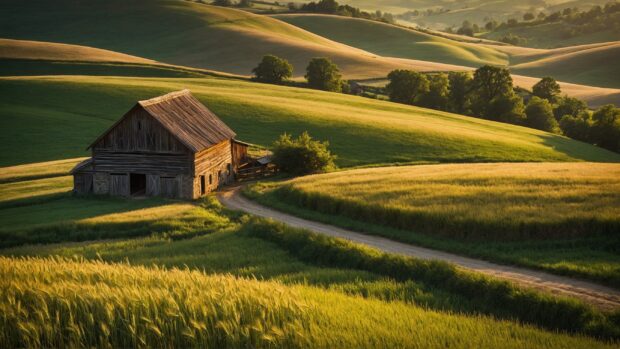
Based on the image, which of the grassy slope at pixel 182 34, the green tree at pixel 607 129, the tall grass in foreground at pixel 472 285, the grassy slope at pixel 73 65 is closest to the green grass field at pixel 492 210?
the tall grass in foreground at pixel 472 285

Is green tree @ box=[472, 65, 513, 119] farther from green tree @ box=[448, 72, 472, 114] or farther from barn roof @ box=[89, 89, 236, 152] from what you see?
barn roof @ box=[89, 89, 236, 152]

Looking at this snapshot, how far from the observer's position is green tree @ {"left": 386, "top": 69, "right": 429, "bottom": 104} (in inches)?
4065

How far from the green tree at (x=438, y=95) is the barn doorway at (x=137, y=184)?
59904 mm

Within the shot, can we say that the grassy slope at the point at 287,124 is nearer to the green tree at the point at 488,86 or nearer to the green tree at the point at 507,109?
the green tree at the point at 507,109

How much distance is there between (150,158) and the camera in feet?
165

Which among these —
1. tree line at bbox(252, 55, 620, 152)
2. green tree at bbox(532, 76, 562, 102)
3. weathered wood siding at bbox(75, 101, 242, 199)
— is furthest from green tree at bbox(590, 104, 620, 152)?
weathered wood siding at bbox(75, 101, 242, 199)

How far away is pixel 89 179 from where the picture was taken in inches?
1984

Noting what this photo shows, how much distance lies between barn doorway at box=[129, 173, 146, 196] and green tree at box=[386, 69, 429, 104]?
5824cm

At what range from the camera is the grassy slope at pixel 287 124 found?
6456 cm

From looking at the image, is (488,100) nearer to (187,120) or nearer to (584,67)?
(187,120)

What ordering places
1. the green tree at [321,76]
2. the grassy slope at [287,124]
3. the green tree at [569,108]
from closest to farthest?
the grassy slope at [287,124], the green tree at [569,108], the green tree at [321,76]

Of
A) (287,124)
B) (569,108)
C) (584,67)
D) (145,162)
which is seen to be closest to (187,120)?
(145,162)

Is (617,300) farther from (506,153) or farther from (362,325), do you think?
(506,153)

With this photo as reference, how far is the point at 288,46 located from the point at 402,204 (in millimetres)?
118352
